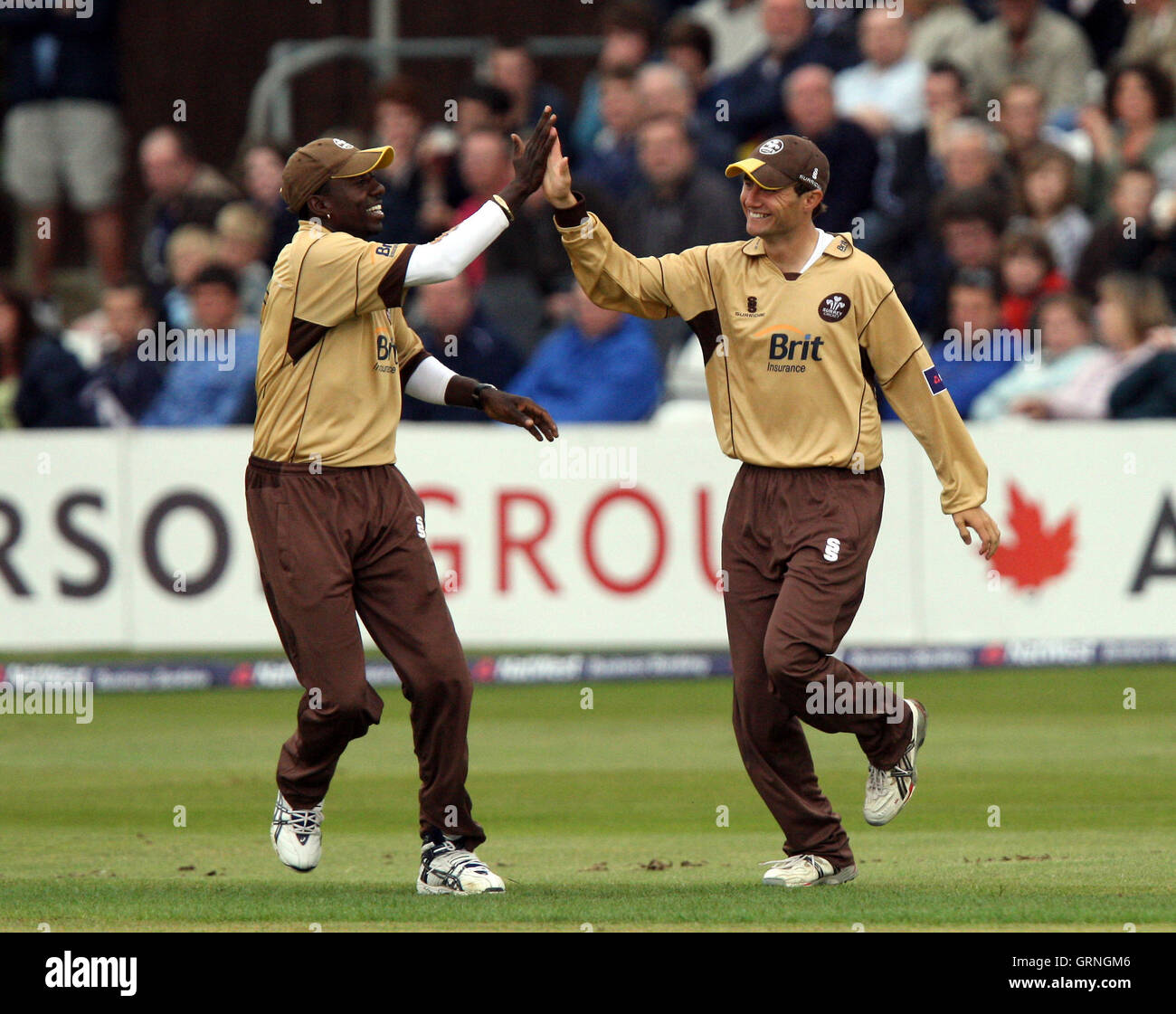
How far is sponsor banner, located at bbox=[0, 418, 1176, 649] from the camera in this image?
45.4ft

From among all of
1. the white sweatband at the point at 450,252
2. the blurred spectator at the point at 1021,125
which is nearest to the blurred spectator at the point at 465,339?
the blurred spectator at the point at 1021,125

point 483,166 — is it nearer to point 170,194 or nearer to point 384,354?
point 170,194

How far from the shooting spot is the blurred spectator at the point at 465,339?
49.5ft

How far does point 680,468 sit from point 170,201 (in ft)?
20.3

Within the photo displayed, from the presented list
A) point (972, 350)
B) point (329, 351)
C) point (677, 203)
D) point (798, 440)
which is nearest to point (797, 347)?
point (798, 440)

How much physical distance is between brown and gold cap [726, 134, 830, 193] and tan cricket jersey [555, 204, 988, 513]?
28 centimetres

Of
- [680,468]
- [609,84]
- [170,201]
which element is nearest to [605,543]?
[680,468]

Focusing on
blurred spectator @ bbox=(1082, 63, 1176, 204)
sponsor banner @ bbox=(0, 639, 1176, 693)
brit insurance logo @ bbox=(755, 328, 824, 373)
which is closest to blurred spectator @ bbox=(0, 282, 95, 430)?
sponsor banner @ bbox=(0, 639, 1176, 693)

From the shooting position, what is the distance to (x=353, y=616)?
791 centimetres

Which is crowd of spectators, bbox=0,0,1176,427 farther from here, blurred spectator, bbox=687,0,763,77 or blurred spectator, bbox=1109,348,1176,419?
blurred spectator, bbox=687,0,763,77

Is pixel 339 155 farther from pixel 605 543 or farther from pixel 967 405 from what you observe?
pixel 967 405

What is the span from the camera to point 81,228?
20.0m

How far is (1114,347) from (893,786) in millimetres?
7015

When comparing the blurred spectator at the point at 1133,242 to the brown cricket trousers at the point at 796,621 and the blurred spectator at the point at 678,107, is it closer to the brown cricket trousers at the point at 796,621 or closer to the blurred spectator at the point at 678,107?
the blurred spectator at the point at 678,107
